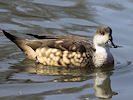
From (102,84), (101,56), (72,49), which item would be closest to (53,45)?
(72,49)

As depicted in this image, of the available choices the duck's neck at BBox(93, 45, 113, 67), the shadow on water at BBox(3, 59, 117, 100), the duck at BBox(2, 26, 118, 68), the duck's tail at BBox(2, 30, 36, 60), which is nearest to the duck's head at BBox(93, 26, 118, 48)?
the duck at BBox(2, 26, 118, 68)

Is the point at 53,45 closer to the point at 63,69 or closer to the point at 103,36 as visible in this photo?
the point at 63,69

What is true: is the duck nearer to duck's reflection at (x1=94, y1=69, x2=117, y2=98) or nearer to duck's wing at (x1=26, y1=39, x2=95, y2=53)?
duck's wing at (x1=26, y1=39, x2=95, y2=53)

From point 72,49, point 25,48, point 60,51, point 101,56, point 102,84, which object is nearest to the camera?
point 102,84

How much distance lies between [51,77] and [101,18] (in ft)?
14.2

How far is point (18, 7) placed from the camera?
13445mm

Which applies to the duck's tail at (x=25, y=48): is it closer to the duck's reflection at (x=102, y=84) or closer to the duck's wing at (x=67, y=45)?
the duck's wing at (x=67, y=45)

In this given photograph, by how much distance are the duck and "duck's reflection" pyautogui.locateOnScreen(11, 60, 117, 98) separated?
15cm

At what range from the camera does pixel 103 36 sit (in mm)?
9336

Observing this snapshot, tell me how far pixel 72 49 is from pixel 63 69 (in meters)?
0.49

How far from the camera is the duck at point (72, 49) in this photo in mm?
9328

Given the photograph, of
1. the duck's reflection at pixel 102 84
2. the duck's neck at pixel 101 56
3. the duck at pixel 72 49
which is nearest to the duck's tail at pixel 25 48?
the duck at pixel 72 49

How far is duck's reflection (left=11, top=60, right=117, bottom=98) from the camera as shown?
8.52 m

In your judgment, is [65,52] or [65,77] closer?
[65,77]
